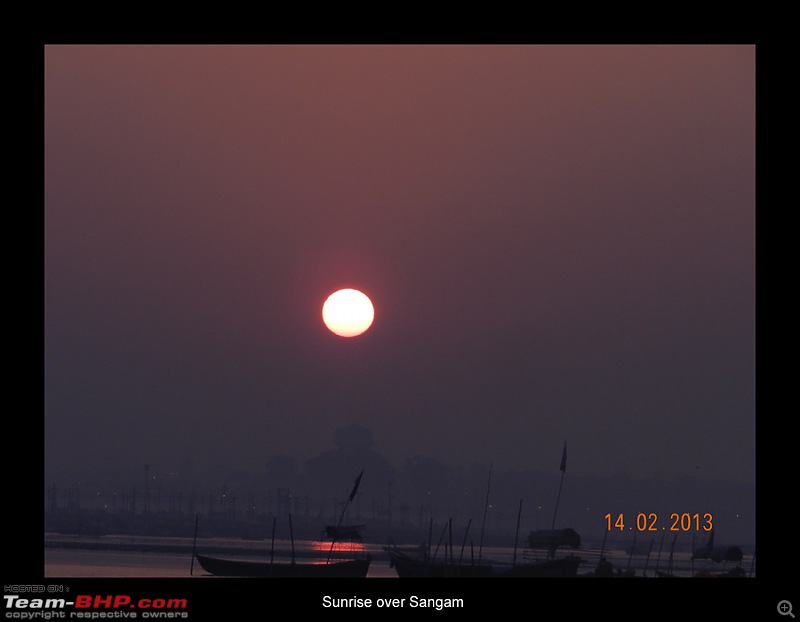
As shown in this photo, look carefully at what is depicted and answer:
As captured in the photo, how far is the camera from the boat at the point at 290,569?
58062 mm

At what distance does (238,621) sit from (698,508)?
123 meters

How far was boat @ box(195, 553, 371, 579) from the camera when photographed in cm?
5806

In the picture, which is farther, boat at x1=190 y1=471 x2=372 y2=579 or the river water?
the river water

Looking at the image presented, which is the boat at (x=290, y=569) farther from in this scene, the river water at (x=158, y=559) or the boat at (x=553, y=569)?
the river water at (x=158, y=559)

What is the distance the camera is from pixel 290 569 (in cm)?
6012
